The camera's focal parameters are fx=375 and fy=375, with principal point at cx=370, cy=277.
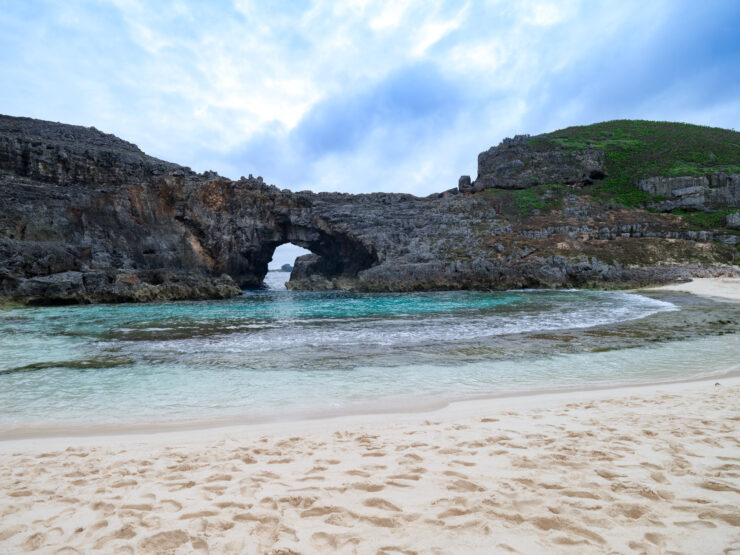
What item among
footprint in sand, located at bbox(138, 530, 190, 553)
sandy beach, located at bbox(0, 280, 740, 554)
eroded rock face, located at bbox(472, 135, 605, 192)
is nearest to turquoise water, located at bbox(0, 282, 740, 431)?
sandy beach, located at bbox(0, 280, 740, 554)

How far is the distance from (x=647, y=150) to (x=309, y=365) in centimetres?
6921

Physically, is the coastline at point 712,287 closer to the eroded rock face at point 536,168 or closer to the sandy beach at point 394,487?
the sandy beach at point 394,487

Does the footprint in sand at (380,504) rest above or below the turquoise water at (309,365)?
above

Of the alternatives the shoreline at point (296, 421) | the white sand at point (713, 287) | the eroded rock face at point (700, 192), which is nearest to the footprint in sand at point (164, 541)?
the shoreline at point (296, 421)

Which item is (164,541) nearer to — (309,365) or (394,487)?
(394,487)

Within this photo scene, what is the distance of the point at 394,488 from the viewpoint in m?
3.02

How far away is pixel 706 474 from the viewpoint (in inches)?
120

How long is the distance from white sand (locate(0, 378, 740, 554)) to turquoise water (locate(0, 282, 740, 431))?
1267 mm

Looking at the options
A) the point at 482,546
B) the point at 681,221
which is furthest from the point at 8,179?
the point at 681,221

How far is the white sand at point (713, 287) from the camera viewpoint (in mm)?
24438

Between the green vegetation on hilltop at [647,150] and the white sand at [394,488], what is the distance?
2189 inches

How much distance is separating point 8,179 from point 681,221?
236ft

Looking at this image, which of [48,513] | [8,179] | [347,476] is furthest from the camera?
[8,179]

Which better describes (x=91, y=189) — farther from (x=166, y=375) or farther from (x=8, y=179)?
(x=166, y=375)
